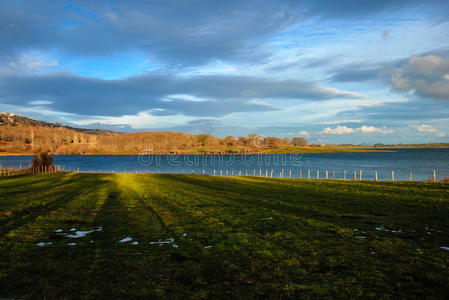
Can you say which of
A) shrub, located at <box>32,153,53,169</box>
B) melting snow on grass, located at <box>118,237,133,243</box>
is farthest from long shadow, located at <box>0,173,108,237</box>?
shrub, located at <box>32,153,53,169</box>

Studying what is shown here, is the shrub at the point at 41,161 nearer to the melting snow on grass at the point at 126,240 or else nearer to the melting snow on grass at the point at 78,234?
the melting snow on grass at the point at 78,234

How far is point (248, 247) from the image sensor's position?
1084 cm

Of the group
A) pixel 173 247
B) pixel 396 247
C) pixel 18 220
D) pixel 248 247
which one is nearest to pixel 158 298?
pixel 173 247

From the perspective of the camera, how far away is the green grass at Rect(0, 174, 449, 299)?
7300mm

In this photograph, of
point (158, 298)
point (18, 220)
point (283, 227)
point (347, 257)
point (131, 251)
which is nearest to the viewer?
point (158, 298)

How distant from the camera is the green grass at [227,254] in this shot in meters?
7.30

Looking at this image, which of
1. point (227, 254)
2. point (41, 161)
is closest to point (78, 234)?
point (227, 254)

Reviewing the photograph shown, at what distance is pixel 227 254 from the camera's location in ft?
33.0

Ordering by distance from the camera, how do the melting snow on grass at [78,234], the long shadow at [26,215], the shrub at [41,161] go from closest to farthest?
the melting snow on grass at [78,234], the long shadow at [26,215], the shrub at [41,161]

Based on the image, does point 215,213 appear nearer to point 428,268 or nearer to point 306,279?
point 306,279

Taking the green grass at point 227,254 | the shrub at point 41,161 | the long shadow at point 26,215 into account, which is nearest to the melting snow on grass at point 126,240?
the green grass at point 227,254

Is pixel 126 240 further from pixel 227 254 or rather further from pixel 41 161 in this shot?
pixel 41 161

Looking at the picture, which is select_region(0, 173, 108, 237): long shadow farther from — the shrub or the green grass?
the shrub

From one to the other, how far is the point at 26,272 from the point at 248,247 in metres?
7.82
